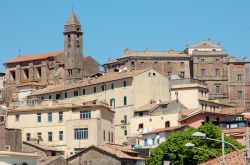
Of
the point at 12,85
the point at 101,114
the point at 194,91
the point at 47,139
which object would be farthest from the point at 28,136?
the point at 12,85

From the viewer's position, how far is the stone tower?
15438 cm

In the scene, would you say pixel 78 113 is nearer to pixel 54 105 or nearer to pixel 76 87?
pixel 54 105

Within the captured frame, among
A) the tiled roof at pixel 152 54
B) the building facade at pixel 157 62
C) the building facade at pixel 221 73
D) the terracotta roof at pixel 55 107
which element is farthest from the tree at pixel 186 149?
the tiled roof at pixel 152 54

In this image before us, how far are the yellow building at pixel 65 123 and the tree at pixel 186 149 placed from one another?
52.4ft

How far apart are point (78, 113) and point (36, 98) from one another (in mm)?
17471

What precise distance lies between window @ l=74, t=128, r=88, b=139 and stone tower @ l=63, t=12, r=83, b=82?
4004cm

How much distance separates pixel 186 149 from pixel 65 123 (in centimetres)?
2809

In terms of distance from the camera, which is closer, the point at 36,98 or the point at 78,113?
the point at 78,113

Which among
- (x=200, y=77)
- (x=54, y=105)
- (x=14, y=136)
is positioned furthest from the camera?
(x=200, y=77)

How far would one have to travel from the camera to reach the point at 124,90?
126m

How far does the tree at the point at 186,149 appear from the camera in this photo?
88.0 meters

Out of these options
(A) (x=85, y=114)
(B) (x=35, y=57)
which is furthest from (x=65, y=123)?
(B) (x=35, y=57)

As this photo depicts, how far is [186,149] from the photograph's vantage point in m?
90.4

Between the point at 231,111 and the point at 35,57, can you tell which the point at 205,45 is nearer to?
the point at 35,57
